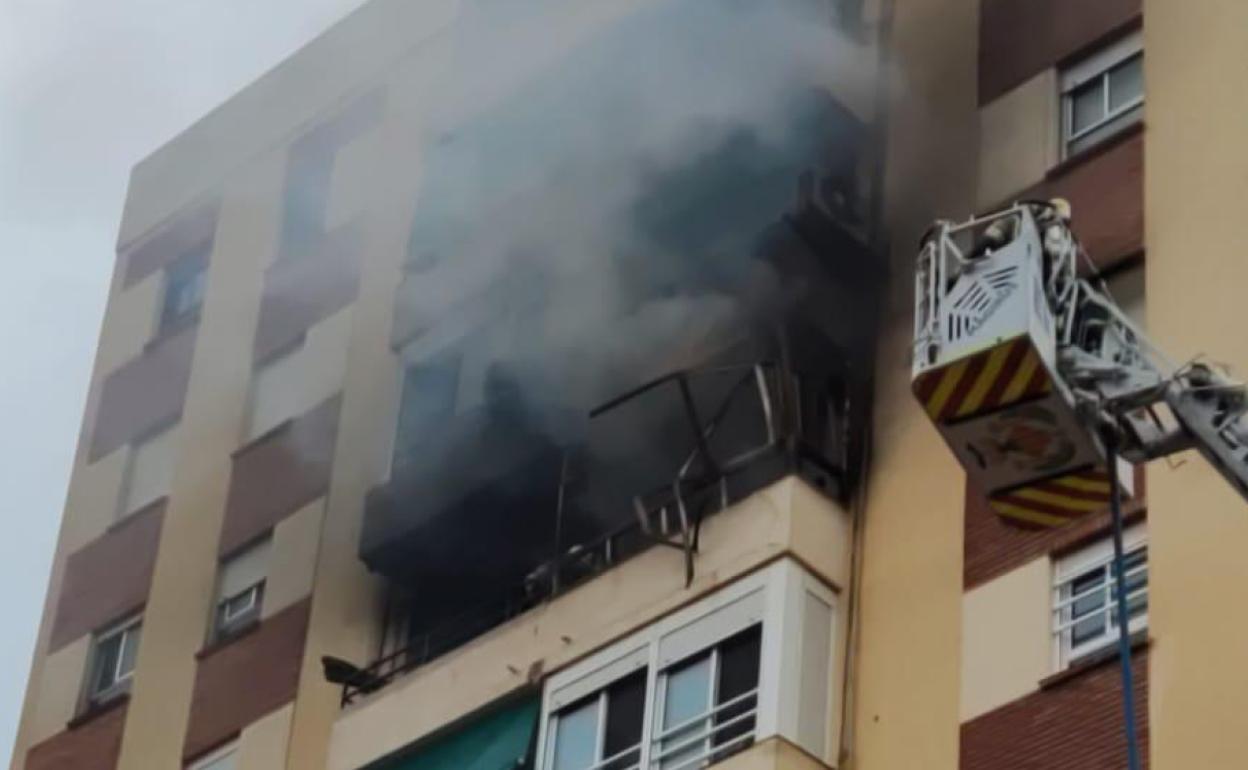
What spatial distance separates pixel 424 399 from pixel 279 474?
6.75 feet

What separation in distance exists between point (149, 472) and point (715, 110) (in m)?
7.12

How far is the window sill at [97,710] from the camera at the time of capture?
84.3 feet

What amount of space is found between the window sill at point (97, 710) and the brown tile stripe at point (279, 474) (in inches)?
59.6

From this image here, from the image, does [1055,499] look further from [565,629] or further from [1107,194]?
[565,629]

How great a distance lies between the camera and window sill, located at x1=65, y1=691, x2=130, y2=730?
25.7 meters

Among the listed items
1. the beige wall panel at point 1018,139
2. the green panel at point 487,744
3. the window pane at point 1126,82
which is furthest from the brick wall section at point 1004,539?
the green panel at point 487,744

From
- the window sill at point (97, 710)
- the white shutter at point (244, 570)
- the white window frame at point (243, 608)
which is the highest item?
the white shutter at point (244, 570)

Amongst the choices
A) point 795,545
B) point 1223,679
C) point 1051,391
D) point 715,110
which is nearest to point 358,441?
point 715,110

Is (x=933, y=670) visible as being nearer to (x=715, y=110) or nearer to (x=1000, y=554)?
(x=1000, y=554)

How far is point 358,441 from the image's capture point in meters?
24.7

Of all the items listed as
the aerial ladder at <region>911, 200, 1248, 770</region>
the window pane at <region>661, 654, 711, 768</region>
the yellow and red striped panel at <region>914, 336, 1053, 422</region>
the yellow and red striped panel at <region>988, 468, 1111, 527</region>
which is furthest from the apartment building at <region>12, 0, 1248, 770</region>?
the yellow and red striped panel at <region>914, 336, 1053, 422</region>

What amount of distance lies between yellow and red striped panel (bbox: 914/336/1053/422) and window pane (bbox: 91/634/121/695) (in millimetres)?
13411

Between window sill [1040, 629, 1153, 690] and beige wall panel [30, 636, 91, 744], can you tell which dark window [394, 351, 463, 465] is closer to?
beige wall panel [30, 636, 91, 744]

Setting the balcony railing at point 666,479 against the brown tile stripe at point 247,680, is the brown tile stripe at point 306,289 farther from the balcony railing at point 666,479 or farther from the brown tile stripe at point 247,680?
the balcony railing at point 666,479
